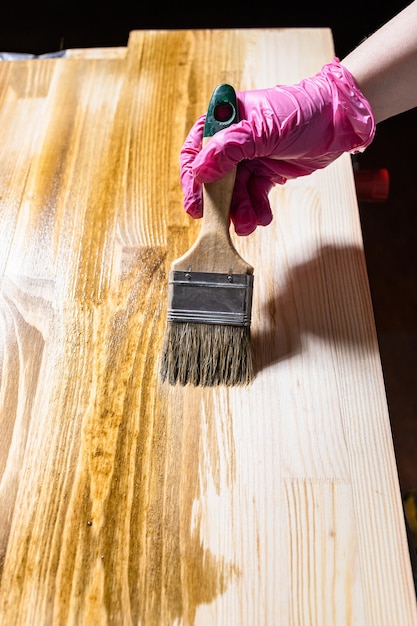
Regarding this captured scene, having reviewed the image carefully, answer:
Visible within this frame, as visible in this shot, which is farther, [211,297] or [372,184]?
[372,184]

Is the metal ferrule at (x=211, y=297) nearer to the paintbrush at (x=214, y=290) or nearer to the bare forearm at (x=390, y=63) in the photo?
the paintbrush at (x=214, y=290)

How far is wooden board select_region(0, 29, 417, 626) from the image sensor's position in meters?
0.69

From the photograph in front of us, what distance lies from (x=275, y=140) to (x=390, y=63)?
213 mm

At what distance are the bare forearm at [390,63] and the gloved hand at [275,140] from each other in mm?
25

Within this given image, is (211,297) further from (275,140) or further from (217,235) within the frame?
(275,140)

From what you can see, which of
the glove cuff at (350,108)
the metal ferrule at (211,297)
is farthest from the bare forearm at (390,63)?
the metal ferrule at (211,297)

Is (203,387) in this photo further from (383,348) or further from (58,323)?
(383,348)

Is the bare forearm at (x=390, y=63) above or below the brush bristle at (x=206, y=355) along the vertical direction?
above

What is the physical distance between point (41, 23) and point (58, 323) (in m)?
1.40

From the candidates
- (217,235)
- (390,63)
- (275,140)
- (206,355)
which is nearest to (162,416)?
(206,355)

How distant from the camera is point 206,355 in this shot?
82 centimetres

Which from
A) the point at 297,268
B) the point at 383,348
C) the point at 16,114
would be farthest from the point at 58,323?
the point at 383,348

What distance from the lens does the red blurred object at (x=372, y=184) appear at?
3.82ft

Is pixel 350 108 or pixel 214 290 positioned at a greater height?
pixel 350 108
